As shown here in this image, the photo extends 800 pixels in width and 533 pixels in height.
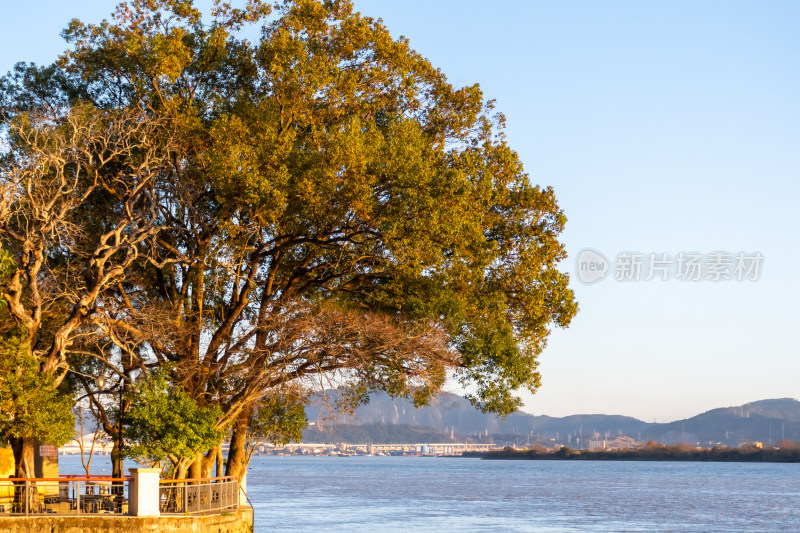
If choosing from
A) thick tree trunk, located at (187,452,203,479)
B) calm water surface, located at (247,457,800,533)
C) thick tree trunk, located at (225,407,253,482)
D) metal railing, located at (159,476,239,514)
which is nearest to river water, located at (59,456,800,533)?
calm water surface, located at (247,457,800,533)

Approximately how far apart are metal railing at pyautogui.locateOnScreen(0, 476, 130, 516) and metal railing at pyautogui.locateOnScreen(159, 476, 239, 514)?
985mm

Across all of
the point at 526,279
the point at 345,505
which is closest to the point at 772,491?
the point at 345,505

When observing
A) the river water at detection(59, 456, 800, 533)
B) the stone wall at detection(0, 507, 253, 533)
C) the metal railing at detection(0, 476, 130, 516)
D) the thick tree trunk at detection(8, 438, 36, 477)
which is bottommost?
the river water at detection(59, 456, 800, 533)

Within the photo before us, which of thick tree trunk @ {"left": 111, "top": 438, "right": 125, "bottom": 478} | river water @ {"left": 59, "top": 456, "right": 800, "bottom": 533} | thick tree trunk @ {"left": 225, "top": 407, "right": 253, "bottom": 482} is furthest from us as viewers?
river water @ {"left": 59, "top": 456, "right": 800, "bottom": 533}

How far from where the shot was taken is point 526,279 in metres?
25.6

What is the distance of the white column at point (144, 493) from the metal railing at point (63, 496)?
0.51 m

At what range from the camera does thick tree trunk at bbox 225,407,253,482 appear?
2734 cm

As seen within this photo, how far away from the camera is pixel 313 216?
78.6ft

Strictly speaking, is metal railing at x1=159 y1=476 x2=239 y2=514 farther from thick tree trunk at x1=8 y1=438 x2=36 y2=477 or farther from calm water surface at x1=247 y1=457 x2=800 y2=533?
calm water surface at x1=247 y1=457 x2=800 y2=533

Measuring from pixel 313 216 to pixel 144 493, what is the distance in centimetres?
780

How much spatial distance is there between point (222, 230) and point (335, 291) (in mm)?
4160

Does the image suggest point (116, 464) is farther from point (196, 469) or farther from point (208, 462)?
point (196, 469)

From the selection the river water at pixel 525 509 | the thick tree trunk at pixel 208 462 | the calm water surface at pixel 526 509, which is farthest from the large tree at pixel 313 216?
the calm water surface at pixel 526 509

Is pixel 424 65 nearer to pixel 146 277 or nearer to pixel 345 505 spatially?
pixel 146 277
